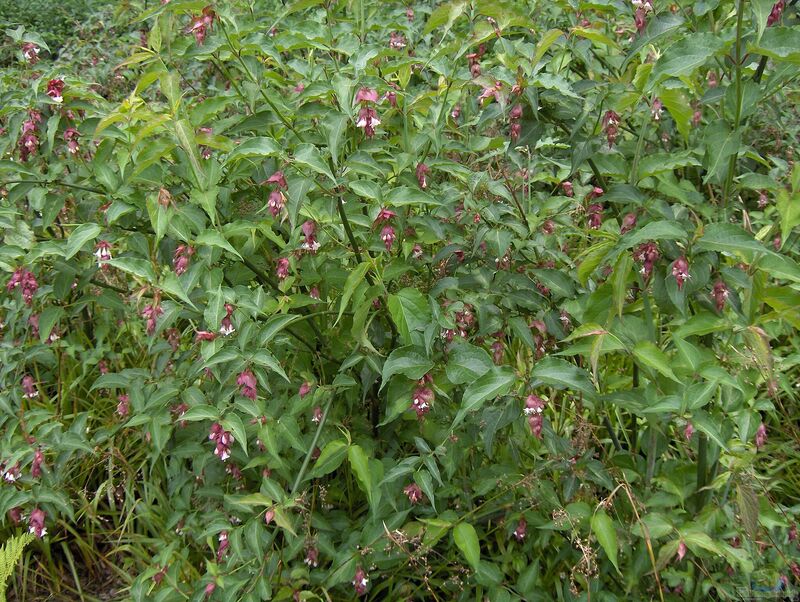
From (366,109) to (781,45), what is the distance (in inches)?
35.7

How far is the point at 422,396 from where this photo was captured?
188 cm

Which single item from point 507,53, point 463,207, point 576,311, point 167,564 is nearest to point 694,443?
point 576,311

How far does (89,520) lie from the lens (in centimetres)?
304

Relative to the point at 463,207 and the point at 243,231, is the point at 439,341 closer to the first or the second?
the point at 463,207

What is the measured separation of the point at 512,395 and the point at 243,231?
2.76ft

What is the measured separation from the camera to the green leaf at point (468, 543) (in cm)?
193

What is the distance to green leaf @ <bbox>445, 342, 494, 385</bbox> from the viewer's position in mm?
1824

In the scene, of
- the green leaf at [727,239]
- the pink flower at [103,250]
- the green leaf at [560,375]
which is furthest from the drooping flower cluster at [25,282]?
the green leaf at [727,239]

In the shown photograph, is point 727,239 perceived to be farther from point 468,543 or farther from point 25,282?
point 25,282

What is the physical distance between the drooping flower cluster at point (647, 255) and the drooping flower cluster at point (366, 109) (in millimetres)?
697

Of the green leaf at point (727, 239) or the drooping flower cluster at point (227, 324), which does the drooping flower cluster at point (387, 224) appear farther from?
the green leaf at point (727, 239)

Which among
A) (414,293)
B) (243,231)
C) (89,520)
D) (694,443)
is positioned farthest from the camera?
(89,520)

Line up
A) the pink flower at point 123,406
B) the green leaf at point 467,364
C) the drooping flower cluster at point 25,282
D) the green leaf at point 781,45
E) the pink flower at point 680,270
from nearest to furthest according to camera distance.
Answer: the green leaf at point 781,45 < the pink flower at point 680,270 < the green leaf at point 467,364 < the drooping flower cluster at point 25,282 < the pink flower at point 123,406

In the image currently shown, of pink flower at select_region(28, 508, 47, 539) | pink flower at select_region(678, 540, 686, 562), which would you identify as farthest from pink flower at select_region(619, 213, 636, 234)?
pink flower at select_region(28, 508, 47, 539)
